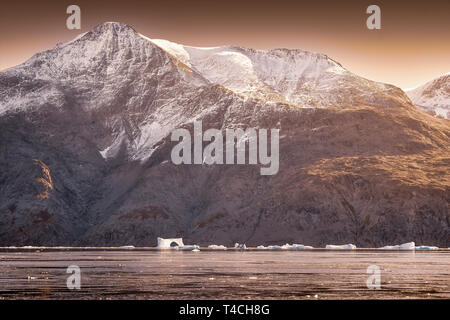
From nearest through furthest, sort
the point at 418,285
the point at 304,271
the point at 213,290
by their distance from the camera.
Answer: the point at 213,290, the point at 418,285, the point at 304,271

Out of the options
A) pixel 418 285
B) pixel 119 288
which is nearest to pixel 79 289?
pixel 119 288

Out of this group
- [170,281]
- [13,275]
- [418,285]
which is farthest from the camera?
[13,275]

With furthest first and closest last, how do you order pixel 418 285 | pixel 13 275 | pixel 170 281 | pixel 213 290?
pixel 13 275 < pixel 170 281 < pixel 418 285 < pixel 213 290

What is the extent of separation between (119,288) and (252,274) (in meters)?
28.7
